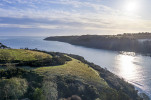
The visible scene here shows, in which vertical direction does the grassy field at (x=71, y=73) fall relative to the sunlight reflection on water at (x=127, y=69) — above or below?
above

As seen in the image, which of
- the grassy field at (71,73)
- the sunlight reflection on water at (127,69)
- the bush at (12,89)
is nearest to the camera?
the bush at (12,89)

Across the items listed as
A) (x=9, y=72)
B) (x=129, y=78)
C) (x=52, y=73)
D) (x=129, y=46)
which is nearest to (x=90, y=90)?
(x=52, y=73)

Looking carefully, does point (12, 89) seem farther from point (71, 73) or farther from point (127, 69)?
point (127, 69)

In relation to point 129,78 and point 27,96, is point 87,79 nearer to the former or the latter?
point 27,96

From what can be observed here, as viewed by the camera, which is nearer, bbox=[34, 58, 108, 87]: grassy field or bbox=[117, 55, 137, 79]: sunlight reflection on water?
bbox=[34, 58, 108, 87]: grassy field

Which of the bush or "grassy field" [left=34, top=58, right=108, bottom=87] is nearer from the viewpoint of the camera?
the bush

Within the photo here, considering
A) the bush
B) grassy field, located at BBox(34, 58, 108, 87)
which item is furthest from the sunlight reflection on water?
the bush

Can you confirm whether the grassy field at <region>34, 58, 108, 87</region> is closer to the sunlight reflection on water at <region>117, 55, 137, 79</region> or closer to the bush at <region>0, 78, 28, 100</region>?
→ the bush at <region>0, 78, 28, 100</region>

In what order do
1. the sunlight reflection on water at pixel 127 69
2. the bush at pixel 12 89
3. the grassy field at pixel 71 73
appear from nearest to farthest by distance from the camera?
the bush at pixel 12 89
the grassy field at pixel 71 73
the sunlight reflection on water at pixel 127 69

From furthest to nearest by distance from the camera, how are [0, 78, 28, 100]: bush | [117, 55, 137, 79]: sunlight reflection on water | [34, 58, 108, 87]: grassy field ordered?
[117, 55, 137, 79]: sunlight reflection on water
[34, 58, 108, 87]: grassy field
[0, 78, 28, 100]: bush

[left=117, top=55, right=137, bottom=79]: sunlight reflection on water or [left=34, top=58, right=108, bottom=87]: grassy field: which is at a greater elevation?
[left=34, top=58, right=108, bottom=87]: grassy field

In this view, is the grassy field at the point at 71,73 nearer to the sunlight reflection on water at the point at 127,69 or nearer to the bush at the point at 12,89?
the bush at the point at 12,89

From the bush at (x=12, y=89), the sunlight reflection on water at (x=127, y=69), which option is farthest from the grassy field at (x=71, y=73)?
the sunlight reflection on water at (x=127, y=69)

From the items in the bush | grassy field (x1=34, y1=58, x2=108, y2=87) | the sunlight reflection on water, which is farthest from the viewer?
the sunlight reflection on water
